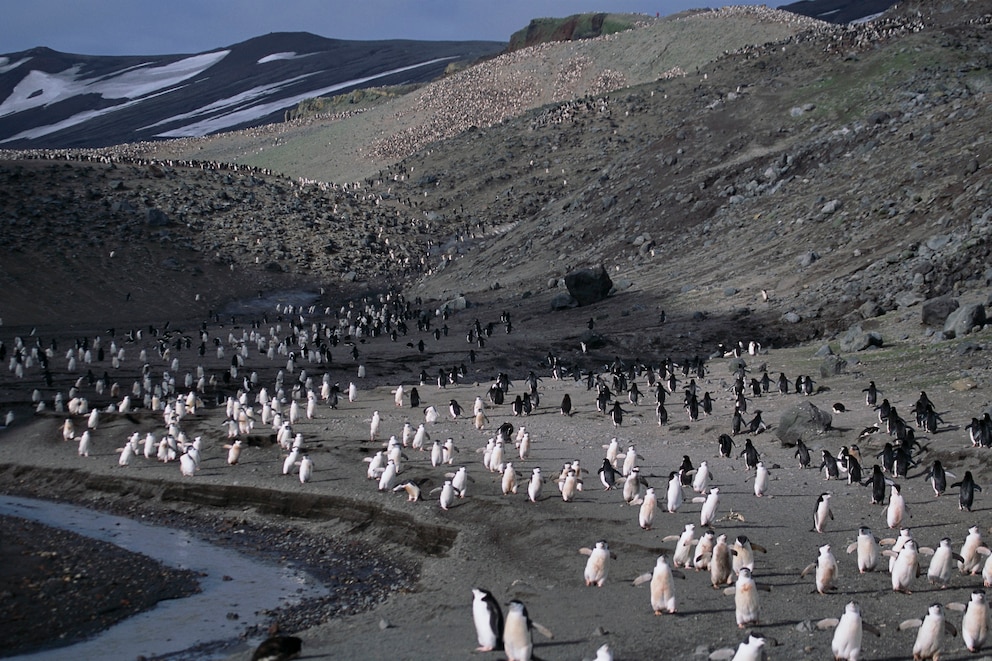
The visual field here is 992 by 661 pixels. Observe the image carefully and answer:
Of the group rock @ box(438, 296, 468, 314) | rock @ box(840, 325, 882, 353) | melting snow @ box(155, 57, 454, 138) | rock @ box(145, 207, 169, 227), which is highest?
melting snow @ box(155, 57, 454, 138)

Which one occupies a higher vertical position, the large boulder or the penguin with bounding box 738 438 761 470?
the large boulder

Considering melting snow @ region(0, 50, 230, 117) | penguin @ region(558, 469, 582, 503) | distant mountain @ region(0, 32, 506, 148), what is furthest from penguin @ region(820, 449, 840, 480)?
melting snow @ region(0, 50, 230, 117)

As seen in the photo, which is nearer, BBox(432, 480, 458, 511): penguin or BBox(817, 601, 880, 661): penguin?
BBox(817, 601, 880, 661): penguin

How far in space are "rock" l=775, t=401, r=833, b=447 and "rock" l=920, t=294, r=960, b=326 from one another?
9.22m

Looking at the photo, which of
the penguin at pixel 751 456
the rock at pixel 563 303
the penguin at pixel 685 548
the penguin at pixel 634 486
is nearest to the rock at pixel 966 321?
the penguin at pixel 751 456

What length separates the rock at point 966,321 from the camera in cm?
2339

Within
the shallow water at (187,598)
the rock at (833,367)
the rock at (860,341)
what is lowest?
the shallow water at (187,598)

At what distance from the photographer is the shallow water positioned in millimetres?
11720

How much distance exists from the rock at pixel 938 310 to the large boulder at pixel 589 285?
51.0 feet

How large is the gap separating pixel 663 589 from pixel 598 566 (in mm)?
1438

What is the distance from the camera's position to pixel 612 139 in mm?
71250

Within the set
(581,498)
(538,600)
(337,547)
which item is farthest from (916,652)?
(337,547)

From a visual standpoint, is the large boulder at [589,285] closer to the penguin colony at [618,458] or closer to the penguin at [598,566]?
the penguin colony at [618,458]

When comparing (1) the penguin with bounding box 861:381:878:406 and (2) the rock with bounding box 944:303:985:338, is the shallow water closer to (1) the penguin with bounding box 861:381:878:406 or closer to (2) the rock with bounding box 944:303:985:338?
(1) the penguin with bounding box 861:381:878:406
